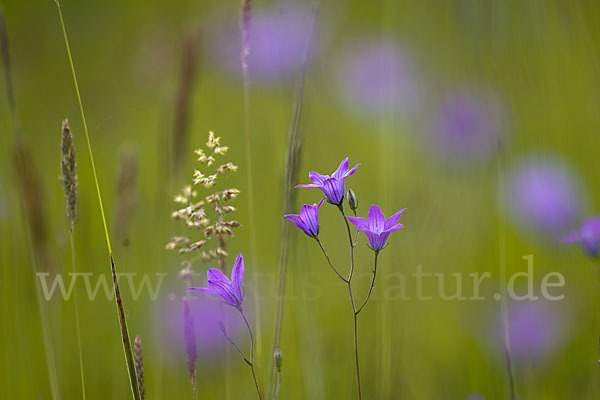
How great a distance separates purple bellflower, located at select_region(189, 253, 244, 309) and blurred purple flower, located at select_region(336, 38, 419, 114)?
1.73 meters

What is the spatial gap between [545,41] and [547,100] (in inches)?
9.5

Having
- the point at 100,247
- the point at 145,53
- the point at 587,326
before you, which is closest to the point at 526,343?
the point at 587,326

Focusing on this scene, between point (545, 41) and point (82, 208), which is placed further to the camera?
point (545, 41)

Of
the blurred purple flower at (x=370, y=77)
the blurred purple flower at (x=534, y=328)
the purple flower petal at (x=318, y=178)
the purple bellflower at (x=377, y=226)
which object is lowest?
the blurred purple flower at (x=534, y=328)

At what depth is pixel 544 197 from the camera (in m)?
1.43

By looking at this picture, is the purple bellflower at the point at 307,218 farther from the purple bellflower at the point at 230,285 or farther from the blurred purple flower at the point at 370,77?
the blurred purple flower at the point at 370,77

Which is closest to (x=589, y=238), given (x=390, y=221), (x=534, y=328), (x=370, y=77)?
(x=390, y=221)

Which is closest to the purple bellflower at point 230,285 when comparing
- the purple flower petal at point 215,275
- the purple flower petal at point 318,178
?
the purple flower petal at point 215,275

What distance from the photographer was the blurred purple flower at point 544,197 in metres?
1.30

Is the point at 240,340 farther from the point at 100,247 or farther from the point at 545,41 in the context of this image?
the point at 545,41

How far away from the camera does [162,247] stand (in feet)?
4.65

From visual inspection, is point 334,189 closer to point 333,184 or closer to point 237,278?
point 333,184

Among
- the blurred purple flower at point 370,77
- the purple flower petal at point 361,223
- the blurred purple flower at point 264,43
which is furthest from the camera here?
the blurred purple flower at point 370,77

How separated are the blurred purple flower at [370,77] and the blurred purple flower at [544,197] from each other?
780 millimetres
